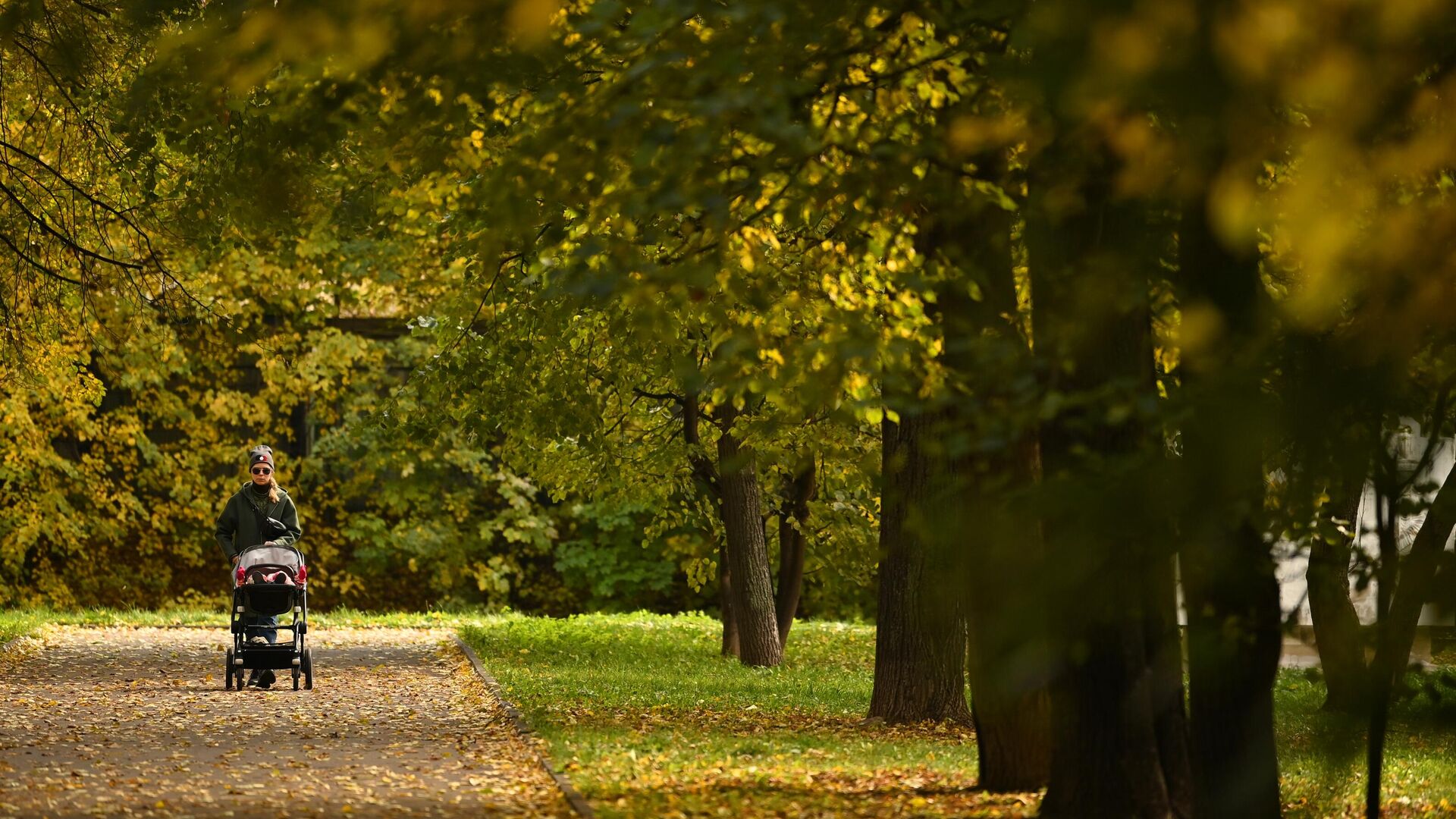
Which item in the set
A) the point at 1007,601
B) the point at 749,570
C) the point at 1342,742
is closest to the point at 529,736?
the point at 749,570

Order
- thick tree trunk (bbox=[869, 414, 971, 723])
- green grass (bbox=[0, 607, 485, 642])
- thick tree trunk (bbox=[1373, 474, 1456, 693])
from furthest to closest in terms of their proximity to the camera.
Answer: green grass (bbox=[0, 607, 485, 642])
thick tree trunk (bbox=[869, 414, 971, 723])
thick tree trunk (bbox=[1373, 474, 1456, 693])

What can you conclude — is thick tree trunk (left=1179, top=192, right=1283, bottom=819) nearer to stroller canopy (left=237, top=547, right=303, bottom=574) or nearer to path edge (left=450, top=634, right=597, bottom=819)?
path edge (left=450, top=634, right=597, bottom=819)

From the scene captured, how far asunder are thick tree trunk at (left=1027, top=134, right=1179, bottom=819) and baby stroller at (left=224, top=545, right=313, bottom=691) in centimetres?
764

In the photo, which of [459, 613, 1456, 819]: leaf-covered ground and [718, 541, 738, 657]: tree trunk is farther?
[718, 541, 738, 657]: tree trunk

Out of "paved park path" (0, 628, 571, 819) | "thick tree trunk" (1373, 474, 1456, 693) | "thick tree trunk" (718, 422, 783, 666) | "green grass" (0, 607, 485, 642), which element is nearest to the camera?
"thick tree trunk" (1373, 474, 1456, 693)

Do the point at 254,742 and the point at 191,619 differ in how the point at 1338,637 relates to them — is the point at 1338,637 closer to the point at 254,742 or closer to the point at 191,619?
the point at 254,742

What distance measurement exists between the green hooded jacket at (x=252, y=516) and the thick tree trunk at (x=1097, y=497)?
8.20m

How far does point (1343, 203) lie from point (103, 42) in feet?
40.1

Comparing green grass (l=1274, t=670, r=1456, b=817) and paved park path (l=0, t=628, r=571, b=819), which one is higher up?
green grass (l=1274, t=670, r=1456, b=817)

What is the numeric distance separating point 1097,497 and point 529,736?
811 centimetres

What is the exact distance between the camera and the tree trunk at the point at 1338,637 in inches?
142

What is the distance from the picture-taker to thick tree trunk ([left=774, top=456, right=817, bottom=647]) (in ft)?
64.0

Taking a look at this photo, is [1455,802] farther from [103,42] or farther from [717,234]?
[103,42]

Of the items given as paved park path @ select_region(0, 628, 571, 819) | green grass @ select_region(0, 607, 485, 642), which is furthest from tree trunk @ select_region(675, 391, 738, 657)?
green grass @ select_region(0, 607, 485, 642)
